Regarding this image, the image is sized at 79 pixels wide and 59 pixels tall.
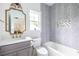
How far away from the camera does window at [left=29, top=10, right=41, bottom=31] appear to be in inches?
43.9

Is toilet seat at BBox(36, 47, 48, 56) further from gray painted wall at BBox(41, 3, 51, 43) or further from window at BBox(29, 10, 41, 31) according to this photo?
window at BBox(29, 10, 41, 31)

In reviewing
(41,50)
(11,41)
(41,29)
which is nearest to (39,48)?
(41,50)

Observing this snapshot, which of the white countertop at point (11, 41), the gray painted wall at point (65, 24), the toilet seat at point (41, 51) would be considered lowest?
the toilet seat at point (41, 51)

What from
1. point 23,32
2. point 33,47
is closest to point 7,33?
point 23,32

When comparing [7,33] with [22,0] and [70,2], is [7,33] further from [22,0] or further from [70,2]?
[70,2]

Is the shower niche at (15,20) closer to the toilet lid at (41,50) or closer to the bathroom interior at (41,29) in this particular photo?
the bathroom interior at (41,29)

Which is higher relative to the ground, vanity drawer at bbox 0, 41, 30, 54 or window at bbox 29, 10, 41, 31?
window at bbox 29, 10, 41, 31

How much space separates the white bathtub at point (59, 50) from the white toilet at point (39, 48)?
0.05 m

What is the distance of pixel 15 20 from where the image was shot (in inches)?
41.9

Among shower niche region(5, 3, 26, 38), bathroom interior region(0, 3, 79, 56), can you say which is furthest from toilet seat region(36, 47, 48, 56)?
shower niche region(5, 3, 26, 38)

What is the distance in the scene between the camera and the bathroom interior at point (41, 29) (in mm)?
1046

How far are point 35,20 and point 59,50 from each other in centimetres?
46

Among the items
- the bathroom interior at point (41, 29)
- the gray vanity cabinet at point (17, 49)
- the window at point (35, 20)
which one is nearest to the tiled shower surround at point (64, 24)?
the bathroom interior at point (41, 29)

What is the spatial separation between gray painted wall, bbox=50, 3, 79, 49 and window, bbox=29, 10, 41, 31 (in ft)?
0.53
